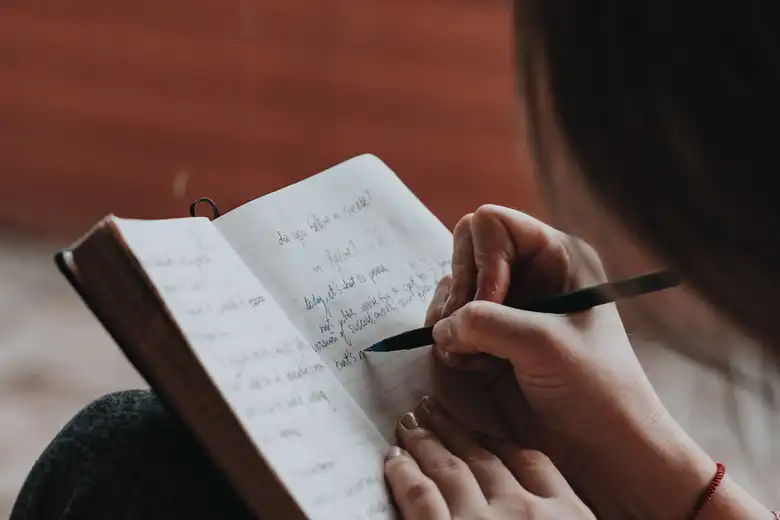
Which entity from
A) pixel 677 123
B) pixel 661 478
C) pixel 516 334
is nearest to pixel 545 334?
pixel 516 334

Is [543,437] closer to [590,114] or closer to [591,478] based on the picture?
[591,478]

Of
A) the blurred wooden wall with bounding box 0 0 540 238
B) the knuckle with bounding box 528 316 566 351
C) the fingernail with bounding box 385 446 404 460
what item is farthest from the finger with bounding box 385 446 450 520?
the blurred wooden wall with bounding box 0 0 540 238

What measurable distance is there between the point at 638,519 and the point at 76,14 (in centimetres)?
132

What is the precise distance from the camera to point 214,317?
0.52 meters

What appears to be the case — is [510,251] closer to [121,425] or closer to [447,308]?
[447,308]

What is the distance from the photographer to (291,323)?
593 millimetres

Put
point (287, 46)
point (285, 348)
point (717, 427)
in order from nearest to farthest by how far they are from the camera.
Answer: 1. point (285, 348)
2. point (717, 427)
3. point (287, 46)

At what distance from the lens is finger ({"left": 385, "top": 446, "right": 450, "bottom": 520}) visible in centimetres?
49

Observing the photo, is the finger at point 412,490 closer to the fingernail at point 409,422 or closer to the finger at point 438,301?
the fingernail at point 409,422

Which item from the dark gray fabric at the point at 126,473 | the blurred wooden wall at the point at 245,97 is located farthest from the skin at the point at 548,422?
the blurred wooden wall at the point at 245,97

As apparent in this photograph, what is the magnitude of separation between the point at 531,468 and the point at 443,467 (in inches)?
2.3

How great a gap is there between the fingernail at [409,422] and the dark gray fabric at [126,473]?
110 mm

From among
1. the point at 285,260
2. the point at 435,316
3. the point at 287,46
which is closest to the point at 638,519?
the point at 435,316

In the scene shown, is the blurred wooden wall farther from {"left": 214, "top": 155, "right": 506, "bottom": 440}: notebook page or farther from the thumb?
the thumb
